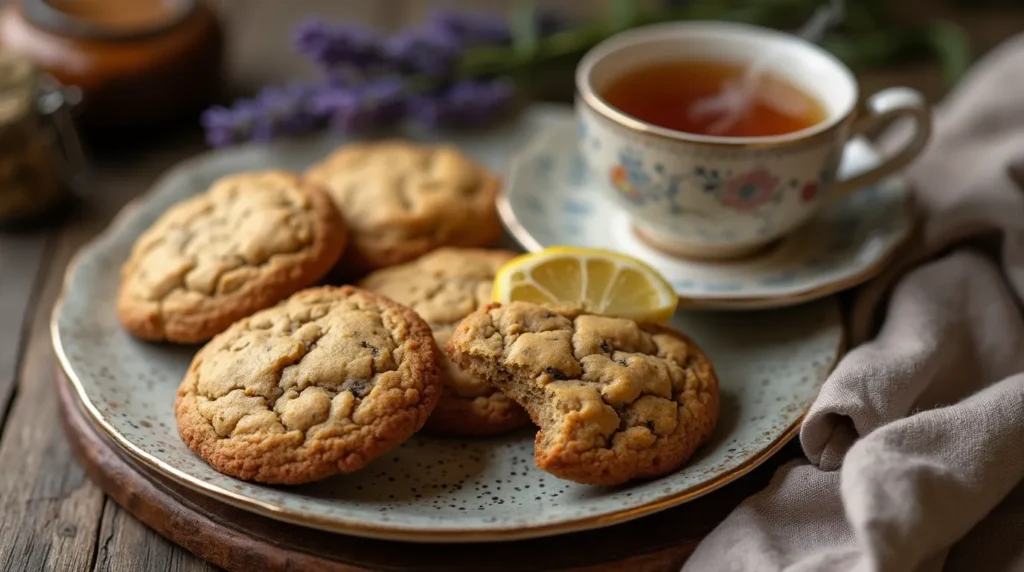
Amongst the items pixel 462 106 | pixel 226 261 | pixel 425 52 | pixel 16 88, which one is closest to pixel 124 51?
pixel 16 88

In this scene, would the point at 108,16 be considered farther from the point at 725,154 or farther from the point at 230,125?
the point at 725,154

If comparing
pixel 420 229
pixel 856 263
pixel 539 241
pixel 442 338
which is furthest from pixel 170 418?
pixel 856 263

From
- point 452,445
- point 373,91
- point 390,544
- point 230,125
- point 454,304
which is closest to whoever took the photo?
point 390,544

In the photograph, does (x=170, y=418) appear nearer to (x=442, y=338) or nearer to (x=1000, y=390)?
(x=442, y=338)

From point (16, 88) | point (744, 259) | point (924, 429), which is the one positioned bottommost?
point (744, 259)

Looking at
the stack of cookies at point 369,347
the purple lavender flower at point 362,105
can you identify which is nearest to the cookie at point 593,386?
the stack of cookies at point 369,347

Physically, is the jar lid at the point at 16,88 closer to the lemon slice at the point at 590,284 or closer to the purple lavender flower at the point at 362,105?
the purple lavender flower at the point at 362,105

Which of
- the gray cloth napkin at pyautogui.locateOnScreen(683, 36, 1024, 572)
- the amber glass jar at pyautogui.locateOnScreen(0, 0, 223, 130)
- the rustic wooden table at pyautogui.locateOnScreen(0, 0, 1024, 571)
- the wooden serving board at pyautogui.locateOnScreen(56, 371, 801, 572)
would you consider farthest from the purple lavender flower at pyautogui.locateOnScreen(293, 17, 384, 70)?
the gray cloth napkin at pyautogui.locateOnScreen(683, 36, 1024, 572)
